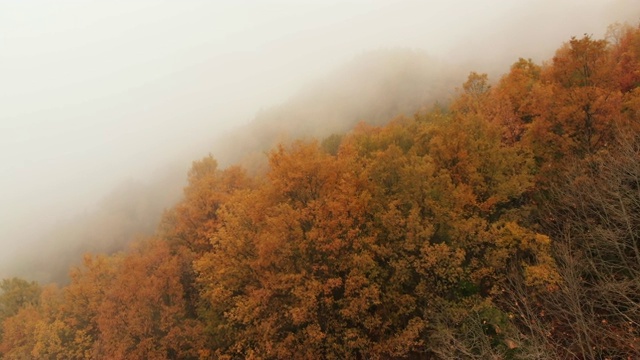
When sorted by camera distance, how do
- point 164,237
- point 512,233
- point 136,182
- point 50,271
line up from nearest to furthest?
A: 1. point 512,233
2. point 164,237
3. point 50,271
4. point 136,182

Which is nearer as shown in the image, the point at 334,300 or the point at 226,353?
the point at 334,300

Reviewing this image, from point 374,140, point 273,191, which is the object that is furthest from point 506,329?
point 374,140

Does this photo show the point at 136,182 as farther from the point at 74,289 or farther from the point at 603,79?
the point at 603,79

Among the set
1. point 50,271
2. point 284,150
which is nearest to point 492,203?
point 284,150

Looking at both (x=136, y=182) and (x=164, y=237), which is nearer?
(x=164, y=237)

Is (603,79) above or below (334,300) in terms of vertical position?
above

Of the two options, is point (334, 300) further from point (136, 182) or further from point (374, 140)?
point (136, 182)

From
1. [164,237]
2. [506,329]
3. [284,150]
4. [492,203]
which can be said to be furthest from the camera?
[164,237]

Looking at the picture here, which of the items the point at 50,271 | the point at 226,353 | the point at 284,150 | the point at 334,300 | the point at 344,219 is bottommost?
the point at 50,271

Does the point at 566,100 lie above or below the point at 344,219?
above
